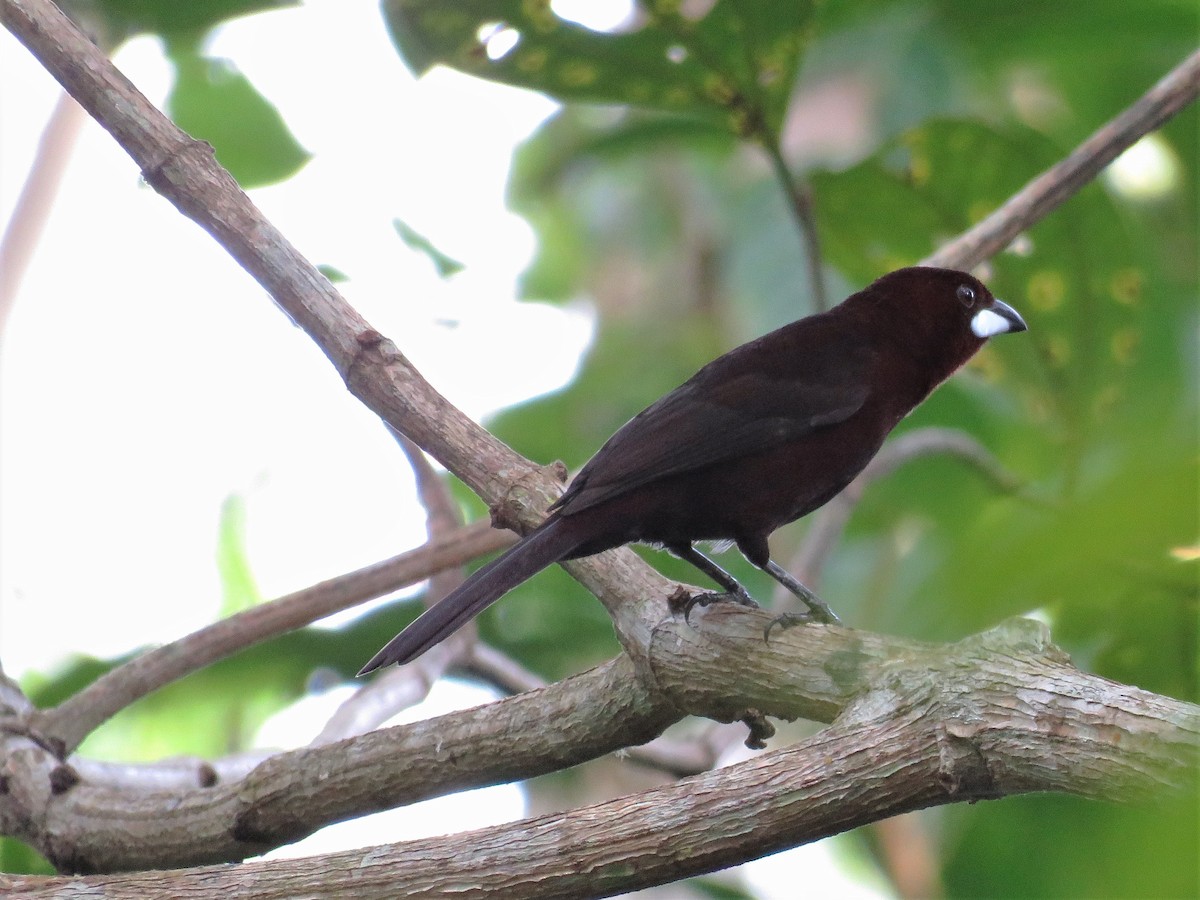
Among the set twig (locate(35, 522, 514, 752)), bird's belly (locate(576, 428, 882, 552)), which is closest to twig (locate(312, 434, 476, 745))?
twig (locate(35, 522, 514, 752))

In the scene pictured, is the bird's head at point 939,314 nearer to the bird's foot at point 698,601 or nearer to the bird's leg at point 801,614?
the bird's leg at point 801,614

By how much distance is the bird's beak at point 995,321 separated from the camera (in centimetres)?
393

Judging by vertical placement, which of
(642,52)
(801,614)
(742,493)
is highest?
(642,52)

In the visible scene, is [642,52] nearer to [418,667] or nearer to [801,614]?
[418,667]

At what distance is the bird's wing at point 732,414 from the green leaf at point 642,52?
3.24 feet

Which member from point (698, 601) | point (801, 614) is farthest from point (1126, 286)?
point (698, 601)

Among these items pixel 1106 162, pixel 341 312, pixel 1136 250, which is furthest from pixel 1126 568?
pixel 1136 250

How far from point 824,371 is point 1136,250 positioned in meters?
1.71

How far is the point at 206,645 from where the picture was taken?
284 cm

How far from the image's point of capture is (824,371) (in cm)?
348

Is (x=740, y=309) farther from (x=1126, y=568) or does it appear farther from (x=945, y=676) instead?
(x=1126, y=568)

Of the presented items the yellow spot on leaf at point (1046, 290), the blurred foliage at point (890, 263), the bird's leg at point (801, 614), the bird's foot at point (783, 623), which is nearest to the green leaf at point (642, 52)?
the blurred foliage at point (890, 263)

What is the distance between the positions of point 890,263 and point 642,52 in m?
1.29

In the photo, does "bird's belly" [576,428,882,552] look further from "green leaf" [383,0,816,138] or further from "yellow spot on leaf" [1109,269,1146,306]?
"yellow spot on leaf" [1109,269,1146,306]
